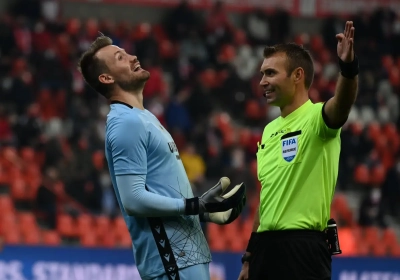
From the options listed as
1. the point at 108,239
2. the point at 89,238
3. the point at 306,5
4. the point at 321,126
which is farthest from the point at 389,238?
the point at 321,126

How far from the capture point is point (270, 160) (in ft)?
16.0

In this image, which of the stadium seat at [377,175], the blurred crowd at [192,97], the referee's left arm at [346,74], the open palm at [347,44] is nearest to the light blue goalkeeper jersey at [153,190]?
the referee's left arm at [346,74]

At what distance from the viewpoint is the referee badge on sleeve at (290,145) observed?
471 cm

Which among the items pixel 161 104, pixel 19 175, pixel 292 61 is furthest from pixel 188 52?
pixel 292 61

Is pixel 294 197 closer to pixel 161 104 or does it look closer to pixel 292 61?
pixel 292 61

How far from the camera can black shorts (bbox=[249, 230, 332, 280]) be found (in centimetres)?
468

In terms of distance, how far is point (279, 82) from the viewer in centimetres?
485

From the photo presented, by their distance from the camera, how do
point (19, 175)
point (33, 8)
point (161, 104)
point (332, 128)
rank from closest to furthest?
point (332, 128) < point (19, 175) < point (161, 104) < point (33, 8)

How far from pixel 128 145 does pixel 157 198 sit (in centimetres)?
31

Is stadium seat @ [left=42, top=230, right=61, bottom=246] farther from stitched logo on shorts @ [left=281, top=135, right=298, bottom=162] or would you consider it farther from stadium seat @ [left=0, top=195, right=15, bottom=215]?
stitched logo on shorts @ [left=281, top=135, right=298, bottom=162]

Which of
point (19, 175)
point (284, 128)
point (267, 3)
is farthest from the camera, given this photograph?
point (267, 3)

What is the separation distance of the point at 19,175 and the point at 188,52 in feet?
20.4

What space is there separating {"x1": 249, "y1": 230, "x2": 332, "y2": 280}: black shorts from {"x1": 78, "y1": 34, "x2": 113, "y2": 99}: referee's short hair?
3.98 feet

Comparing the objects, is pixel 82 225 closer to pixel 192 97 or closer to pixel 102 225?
pixel 102 225
